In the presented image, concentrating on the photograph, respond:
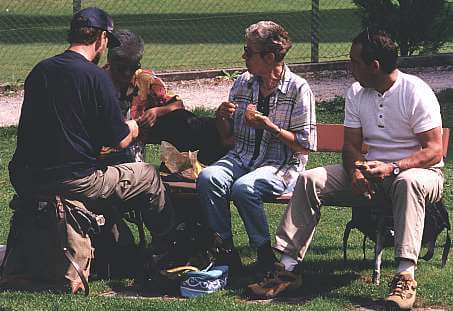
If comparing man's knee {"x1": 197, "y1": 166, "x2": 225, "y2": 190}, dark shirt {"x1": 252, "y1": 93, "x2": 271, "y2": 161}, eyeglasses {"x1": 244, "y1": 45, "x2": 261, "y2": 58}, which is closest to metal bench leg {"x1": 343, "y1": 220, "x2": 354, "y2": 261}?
dark shirt {"x1": 252, "y1": 93, "x2": 271, "y2": 161}

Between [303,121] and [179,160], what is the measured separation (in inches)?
36.1

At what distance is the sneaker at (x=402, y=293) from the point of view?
5.57 meters

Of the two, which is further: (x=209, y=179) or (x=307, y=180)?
(x=209, y=179)

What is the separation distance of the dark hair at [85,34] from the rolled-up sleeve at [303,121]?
1180mm

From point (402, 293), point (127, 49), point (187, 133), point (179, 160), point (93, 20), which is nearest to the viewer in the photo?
point (402, 293)

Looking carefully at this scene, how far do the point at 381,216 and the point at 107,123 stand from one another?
1557mm

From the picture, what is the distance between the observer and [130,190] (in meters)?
6.26

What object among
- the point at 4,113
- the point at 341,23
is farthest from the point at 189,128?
the point at 341,23

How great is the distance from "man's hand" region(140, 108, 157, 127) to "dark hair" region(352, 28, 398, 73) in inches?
52.2

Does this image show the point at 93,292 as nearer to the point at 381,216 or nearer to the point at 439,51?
the point at 381,216

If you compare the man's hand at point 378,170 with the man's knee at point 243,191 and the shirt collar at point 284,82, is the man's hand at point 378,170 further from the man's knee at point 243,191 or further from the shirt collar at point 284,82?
the shirt collar at point 284,82

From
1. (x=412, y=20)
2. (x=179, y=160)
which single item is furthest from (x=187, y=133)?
(x=412, y=20)

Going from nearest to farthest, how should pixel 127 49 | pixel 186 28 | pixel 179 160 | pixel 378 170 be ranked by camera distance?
pixel 378 170 → pixel 127 49 → pixel 179 160 → pixel 186 28

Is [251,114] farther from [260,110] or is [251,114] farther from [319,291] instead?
[319,291]
